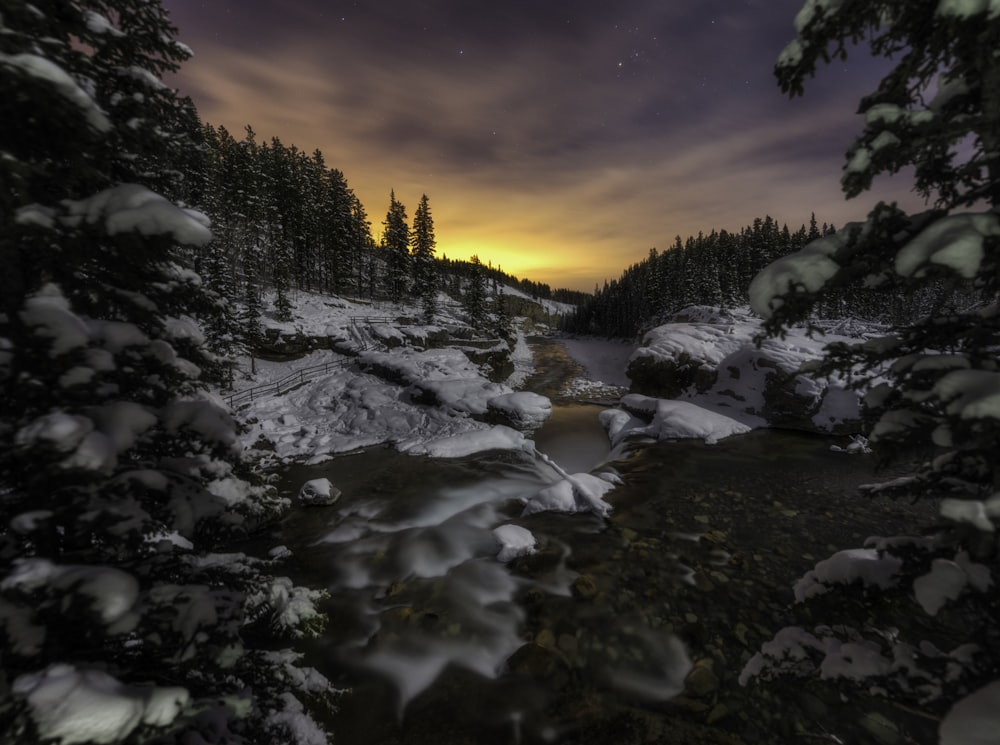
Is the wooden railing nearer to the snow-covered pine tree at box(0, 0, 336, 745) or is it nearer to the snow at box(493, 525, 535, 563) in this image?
the snow at box(493, 525, 535, 563)

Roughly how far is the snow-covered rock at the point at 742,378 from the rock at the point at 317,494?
796 inches

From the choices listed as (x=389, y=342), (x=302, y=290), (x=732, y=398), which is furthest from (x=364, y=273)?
(x=732, y=398)

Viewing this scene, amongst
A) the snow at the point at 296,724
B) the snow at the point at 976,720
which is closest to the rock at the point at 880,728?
the snow at the point at 976,720

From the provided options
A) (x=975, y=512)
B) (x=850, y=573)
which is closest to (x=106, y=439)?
(x=975, y=512)

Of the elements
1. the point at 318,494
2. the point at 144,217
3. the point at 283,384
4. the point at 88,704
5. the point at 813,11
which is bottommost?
the point at 318,494

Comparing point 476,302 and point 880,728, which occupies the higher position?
point 476,302

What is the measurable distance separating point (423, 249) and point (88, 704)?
51.9 m

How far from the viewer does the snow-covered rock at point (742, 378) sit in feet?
70.3

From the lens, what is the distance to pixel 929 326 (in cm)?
307

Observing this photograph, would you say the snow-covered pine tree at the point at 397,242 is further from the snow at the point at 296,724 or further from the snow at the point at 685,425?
the snow at the point at 296,724

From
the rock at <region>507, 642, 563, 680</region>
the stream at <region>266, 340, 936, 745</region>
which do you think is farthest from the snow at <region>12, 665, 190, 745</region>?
the rock at <region>507, 642, 563, 680</region>

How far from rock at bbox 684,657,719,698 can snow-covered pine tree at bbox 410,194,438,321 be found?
44313mm

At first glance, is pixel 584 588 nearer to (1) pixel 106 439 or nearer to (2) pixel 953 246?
(2) pixel 953 246

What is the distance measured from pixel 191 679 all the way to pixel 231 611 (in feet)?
1.70
